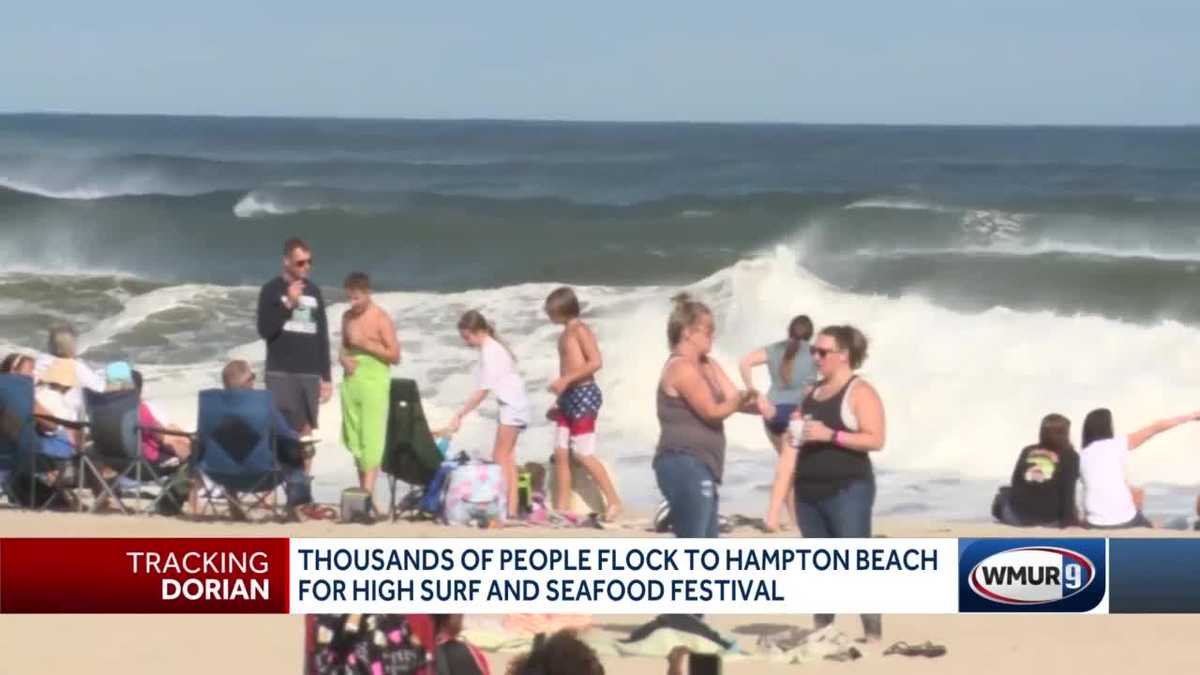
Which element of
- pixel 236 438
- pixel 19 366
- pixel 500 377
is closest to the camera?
pixel 236 438

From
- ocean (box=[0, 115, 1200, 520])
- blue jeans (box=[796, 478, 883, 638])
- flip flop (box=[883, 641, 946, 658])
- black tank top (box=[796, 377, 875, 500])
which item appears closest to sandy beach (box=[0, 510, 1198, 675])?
flip flop (box=[883, 641, 946, 658])

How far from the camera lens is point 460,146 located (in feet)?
225

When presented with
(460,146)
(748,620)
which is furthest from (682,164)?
(748,620)

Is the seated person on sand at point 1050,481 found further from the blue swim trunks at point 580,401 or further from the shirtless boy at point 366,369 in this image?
the shirtless boy at point 366,369

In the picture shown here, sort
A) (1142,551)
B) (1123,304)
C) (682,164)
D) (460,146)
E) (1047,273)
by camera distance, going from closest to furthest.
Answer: (1142,551) → (1123,304) → (1047,273) → (682,164) → (460,146)

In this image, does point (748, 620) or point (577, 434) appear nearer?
point (748, 620)

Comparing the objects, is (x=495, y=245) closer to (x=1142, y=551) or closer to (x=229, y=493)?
(x=229, y=493)

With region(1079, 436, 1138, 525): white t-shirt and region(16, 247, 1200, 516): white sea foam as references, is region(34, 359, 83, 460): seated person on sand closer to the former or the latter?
region(16, 247, 1200, 516): white sea foam

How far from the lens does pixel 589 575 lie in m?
6.04

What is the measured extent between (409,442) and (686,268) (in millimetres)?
19378

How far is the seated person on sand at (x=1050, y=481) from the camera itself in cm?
1162

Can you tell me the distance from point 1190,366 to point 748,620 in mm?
12878

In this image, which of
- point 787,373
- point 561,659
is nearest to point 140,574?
point 561,659

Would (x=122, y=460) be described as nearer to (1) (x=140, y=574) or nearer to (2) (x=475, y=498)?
(2) (x=475, y=498)
